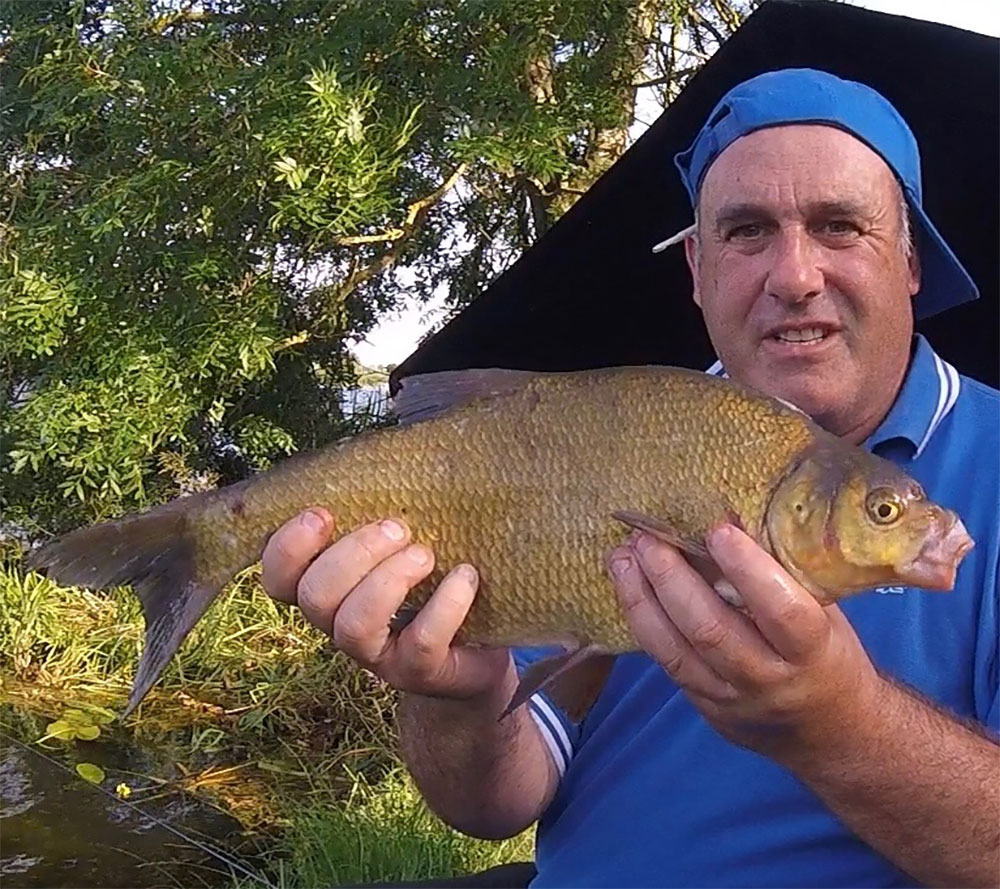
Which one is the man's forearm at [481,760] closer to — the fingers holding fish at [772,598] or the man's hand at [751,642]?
the man's hand at [751,642]

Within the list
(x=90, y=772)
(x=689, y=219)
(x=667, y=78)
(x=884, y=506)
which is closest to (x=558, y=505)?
(x=884, y=506)

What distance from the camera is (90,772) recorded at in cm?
373

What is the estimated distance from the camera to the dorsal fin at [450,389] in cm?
141

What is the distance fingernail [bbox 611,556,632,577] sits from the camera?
1.26 meters

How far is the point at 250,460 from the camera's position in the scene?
4.59 metres

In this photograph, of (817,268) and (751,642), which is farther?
(817,268)

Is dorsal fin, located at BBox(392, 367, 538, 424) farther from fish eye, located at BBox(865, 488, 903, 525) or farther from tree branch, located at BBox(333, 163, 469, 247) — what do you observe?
tree branch, located at BBox(333, 163, 469, 247)

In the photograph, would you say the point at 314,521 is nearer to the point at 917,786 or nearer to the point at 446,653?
the point at 446,653

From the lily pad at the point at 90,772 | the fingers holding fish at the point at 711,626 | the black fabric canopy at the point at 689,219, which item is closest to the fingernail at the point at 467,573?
the fingers holding fish at the point at 711,626

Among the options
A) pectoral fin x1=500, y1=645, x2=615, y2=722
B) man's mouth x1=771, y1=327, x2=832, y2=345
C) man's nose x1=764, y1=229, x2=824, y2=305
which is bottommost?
pectoral fin x1=500, y1=645, x2=615, y2=722

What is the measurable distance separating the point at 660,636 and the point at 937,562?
331mm

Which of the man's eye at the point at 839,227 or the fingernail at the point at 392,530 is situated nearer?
the fingernail at the point at 392,530

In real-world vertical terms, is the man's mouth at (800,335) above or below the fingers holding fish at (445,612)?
above

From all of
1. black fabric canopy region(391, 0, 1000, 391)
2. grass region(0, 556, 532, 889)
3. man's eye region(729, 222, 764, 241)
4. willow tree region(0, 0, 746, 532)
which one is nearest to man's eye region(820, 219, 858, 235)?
man's eye region(729, 222, 764, 241)
